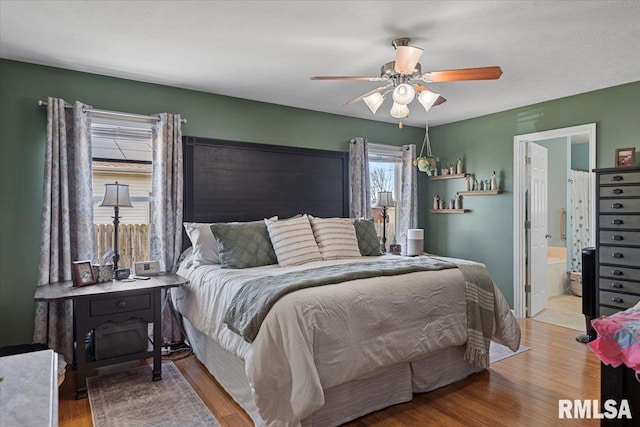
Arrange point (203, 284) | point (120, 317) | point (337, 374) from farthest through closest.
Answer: point (203, 284)
point (120, 317)
point (337, 374)

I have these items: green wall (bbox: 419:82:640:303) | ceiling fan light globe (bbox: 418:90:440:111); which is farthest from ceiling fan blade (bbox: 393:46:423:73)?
green wall (bbox: 419:82:640:303)

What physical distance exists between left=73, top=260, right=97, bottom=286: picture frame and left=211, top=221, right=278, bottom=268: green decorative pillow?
0.95m

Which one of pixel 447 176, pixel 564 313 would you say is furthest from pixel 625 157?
pixel 564 313

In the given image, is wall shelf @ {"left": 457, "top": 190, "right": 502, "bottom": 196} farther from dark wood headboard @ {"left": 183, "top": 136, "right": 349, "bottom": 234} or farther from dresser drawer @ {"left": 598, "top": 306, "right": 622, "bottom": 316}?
dresser drawer @ {"left": 598, "top": 306, "right": 622, "bottom": 316}

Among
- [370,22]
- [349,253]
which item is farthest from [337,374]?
[370,22]

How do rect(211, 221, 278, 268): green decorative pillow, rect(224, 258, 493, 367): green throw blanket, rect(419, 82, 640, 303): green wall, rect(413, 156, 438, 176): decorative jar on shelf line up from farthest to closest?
rect(413, 156, 438, 176): decorative jar on shelf → rect(419, 82, 640, 303): green wall → rect(211, 221, 278, 268): green decorative pillow → rect(224, 258, 493, 367): green throw blanket

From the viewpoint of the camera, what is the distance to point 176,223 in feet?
11.9

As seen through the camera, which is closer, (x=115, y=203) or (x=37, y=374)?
(x=37, y=374)

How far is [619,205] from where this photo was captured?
3.26m

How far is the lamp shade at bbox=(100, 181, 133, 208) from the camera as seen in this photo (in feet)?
10.0

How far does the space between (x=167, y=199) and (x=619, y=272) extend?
158 inches

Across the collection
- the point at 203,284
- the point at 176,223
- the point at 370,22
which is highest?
the point at 370,22

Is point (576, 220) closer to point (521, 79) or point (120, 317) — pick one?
point (521, 79)

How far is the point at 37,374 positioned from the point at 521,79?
156 inches
